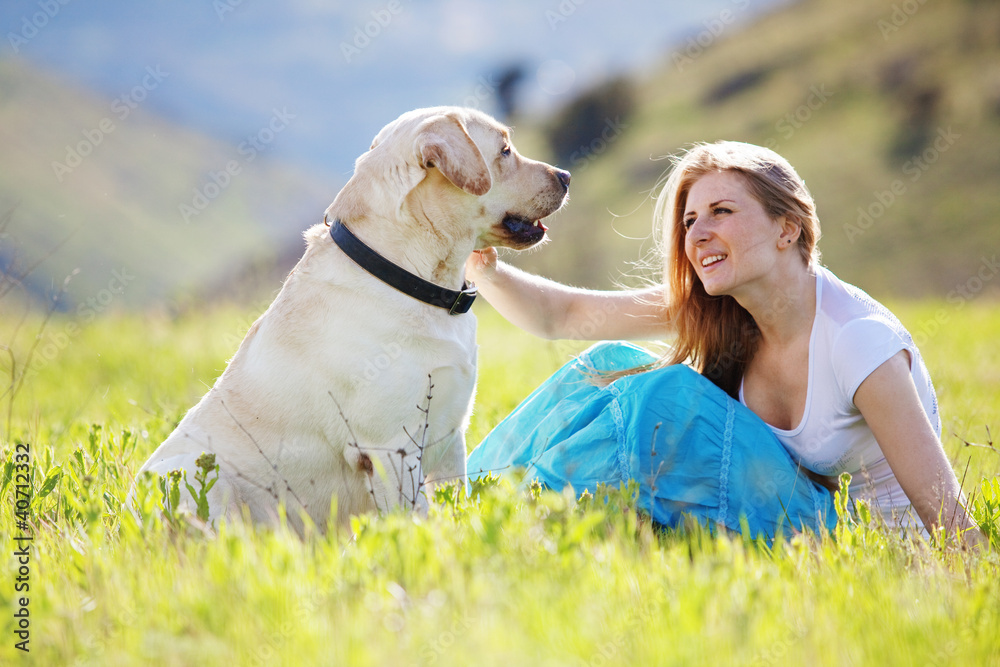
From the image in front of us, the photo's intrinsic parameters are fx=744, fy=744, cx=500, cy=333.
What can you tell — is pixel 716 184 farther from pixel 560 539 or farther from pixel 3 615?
pixel 3 615

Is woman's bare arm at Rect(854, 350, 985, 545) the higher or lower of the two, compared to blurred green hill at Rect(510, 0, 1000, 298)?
lower

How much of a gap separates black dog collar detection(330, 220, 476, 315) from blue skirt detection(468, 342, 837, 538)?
701mm

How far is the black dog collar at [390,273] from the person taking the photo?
288 centimetres

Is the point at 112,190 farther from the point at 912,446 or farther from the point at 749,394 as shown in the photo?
the point at 912,446

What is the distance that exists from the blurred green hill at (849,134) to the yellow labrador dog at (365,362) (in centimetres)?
1169

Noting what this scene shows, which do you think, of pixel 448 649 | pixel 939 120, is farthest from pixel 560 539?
pixel 939 120

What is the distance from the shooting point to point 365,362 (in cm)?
281

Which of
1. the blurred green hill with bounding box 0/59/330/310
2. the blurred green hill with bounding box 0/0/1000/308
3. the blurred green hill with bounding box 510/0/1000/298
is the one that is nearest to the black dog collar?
the blurred green hill with bounding box 0/0/1000/308

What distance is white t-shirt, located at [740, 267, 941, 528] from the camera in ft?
9.47

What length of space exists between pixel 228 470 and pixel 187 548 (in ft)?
2.45

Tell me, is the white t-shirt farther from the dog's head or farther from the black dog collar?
the black dog collar

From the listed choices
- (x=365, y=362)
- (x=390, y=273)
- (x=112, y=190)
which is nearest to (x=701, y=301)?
(x=390, y=273)

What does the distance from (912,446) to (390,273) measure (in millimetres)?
2051

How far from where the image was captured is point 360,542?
6.87 ft
